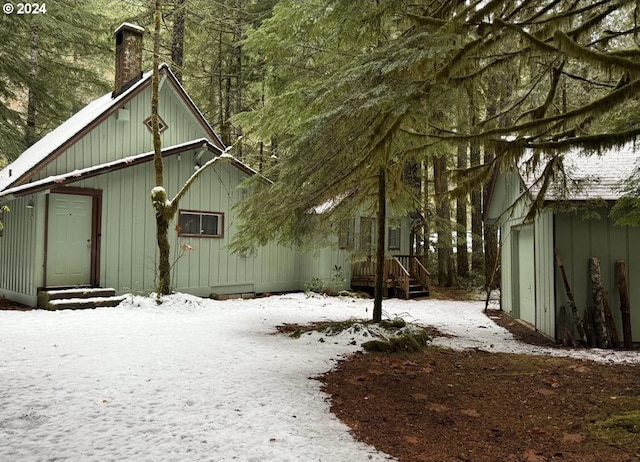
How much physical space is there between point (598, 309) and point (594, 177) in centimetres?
231

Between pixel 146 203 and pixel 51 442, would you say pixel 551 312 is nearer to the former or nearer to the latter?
pixel 51 442

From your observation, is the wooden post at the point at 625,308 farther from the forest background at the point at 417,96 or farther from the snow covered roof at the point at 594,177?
the forest background at the point at 417,96

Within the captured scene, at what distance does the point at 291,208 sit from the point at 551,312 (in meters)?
5.45

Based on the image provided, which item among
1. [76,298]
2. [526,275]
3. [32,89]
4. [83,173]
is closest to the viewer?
[76,298]

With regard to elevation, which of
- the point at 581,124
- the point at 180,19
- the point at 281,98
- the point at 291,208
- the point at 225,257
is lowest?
the point at 225,257

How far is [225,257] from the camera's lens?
1323 cm

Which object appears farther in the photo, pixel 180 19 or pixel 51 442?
pixel 180 19

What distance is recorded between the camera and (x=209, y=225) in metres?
13.0

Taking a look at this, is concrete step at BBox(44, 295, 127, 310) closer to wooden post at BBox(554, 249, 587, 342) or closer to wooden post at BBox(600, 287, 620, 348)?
wooden post at BBox(554, 249, 587, 342)

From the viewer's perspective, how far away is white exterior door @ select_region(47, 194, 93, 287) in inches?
404

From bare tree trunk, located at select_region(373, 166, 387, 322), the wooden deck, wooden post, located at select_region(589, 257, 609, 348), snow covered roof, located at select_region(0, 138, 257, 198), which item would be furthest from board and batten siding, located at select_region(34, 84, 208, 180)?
wooden post, located at select_region(589, 257, 609, 348)

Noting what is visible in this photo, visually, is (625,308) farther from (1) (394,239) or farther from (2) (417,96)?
(1) (394,239)

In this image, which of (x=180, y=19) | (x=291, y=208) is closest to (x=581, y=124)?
(x=291, y=208)

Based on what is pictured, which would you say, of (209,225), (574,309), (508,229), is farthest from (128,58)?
(574,309)
